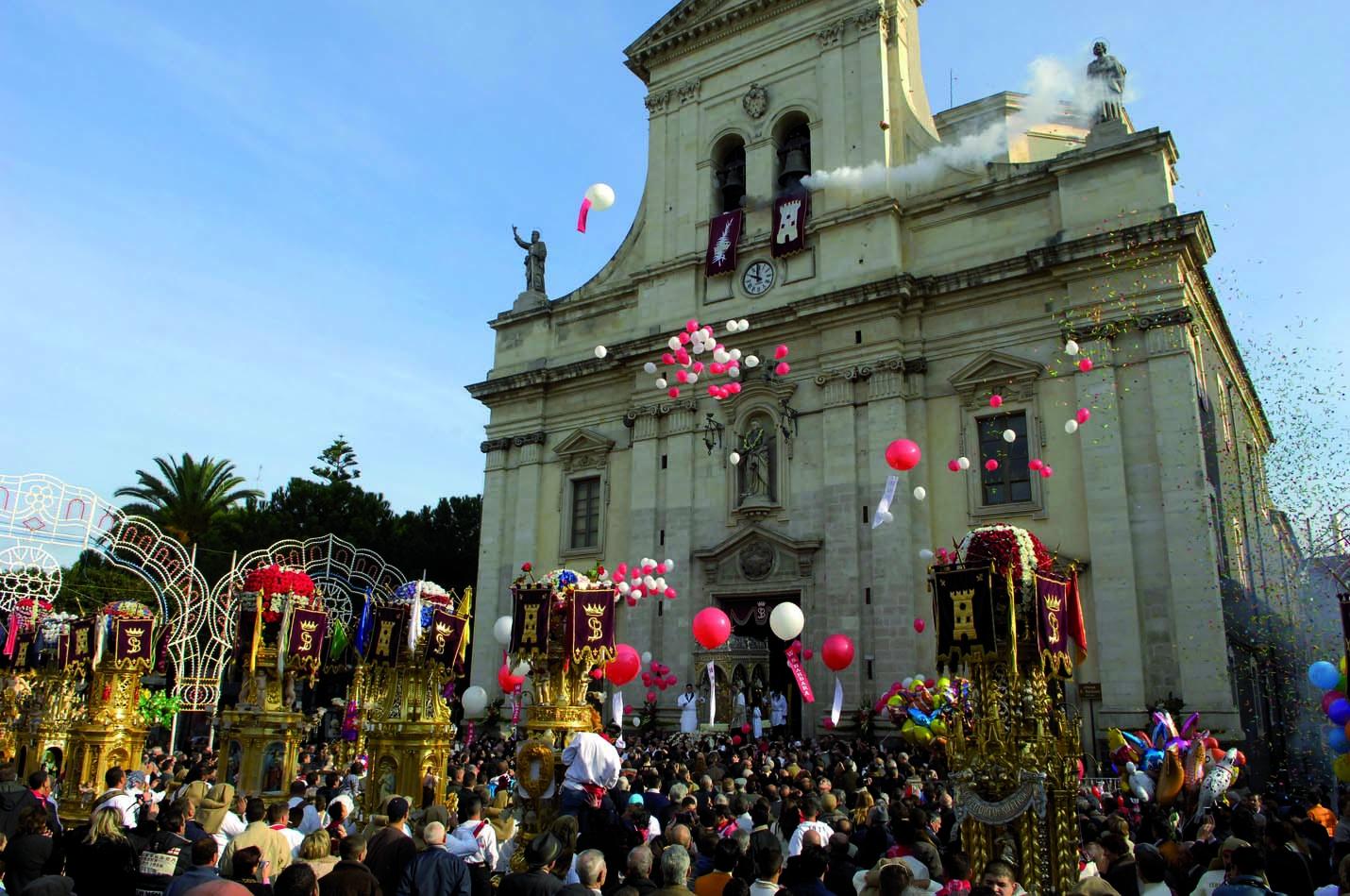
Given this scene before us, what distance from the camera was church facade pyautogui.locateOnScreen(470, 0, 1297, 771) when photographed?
21641 millimetres

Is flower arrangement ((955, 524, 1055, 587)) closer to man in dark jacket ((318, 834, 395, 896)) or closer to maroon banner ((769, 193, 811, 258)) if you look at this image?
man in dark jacket ((318, 834, 395, 896))

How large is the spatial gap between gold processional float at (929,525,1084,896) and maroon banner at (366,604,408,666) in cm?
852

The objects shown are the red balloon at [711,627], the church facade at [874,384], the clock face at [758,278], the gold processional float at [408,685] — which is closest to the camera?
the gold processional float at [408,685]

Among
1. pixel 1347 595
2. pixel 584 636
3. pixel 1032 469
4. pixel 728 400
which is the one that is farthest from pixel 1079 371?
pixel 584 636

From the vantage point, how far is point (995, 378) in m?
23.9

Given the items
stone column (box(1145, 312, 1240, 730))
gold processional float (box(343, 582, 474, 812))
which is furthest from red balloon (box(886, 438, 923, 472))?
gold processional float (box(343, 582, 474, 812))

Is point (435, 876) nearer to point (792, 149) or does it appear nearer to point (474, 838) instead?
point (474, 838)

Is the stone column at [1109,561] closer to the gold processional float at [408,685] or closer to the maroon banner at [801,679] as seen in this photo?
the maroon banner at [801,679]

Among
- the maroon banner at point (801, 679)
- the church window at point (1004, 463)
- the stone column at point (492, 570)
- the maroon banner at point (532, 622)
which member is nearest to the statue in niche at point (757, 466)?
the maroon banner at point (801, 679)

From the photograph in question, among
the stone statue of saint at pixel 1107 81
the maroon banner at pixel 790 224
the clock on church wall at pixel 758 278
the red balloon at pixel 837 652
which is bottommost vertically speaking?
the red balloon at pixel 837 652

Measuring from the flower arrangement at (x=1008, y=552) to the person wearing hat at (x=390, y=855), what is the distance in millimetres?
6070

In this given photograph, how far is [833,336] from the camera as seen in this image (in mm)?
26125

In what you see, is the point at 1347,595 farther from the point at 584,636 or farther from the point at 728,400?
the point at 728,400

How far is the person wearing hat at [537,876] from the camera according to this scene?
6.47 m
